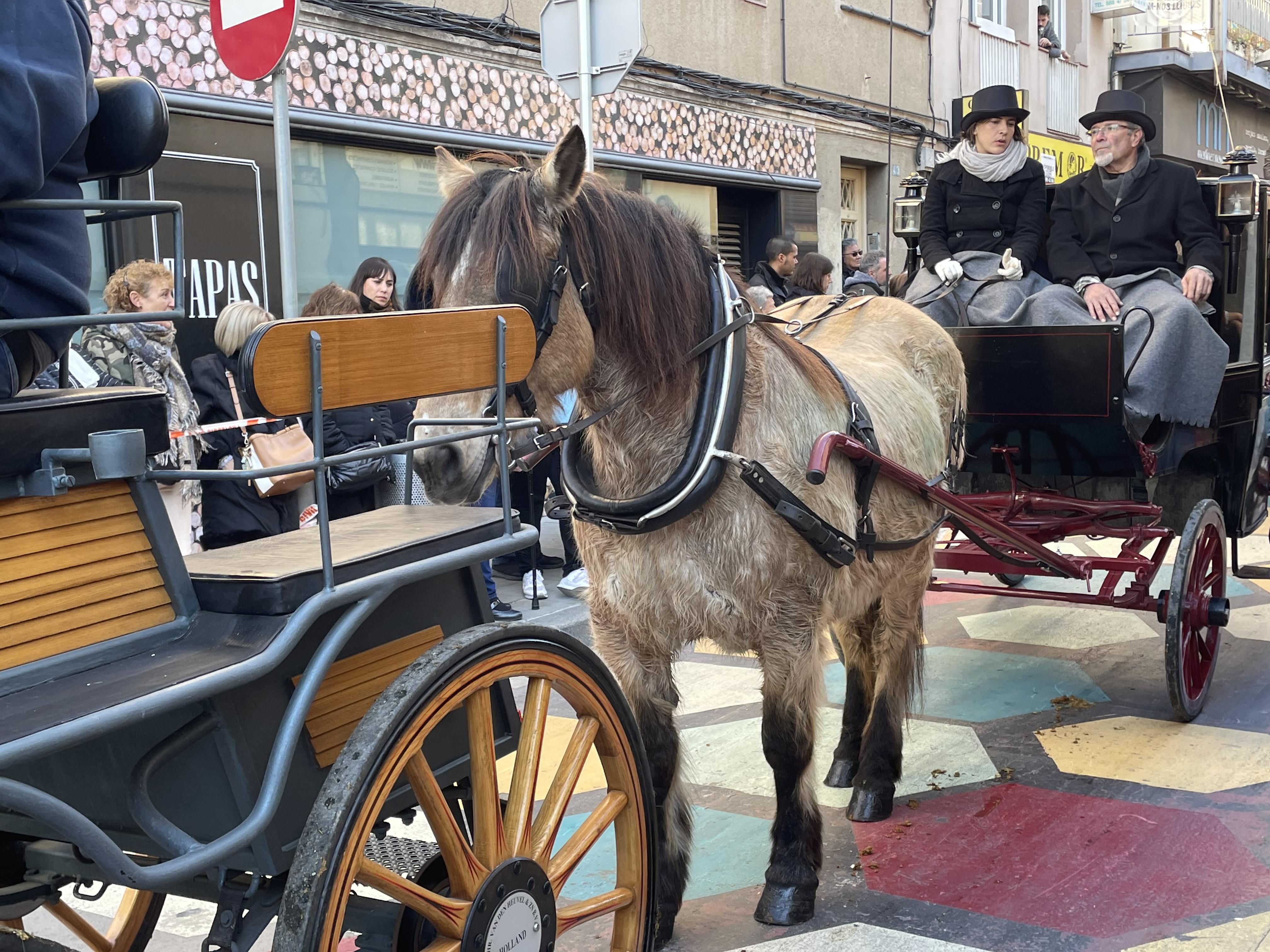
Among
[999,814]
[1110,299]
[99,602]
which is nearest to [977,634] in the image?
[1110,299]

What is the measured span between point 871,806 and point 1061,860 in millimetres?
589

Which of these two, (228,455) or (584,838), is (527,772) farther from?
(228,455)

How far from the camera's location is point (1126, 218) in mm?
5000

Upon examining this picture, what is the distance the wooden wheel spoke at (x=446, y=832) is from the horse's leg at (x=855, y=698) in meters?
2.37

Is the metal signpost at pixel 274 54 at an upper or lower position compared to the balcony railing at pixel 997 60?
lower

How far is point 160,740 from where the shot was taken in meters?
1.67

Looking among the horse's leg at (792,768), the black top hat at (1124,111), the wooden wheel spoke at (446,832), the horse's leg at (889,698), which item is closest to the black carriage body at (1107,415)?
the black top hat at (1124,111)

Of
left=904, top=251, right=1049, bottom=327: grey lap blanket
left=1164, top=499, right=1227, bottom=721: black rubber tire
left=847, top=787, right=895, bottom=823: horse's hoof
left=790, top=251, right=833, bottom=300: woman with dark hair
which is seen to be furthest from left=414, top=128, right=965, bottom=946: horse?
left=790, top=251, right=833, bottom=300: woman with dark hair

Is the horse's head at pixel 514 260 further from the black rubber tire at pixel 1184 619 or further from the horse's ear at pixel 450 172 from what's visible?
the black rubber tire at pixel 1184 619

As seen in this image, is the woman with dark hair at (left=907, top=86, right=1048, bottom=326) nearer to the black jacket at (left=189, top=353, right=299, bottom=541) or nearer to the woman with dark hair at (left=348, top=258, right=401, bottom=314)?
the woman with dark hair at (left=348, top=258, right=401, bottom=314)

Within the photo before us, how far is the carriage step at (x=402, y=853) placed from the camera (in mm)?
2191

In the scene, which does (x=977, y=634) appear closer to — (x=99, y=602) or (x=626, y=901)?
(x=626, y=901)

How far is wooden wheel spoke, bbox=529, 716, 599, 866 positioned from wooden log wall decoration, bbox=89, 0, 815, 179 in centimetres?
347

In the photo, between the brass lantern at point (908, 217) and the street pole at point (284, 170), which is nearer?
the street pole at point (284, 170)
